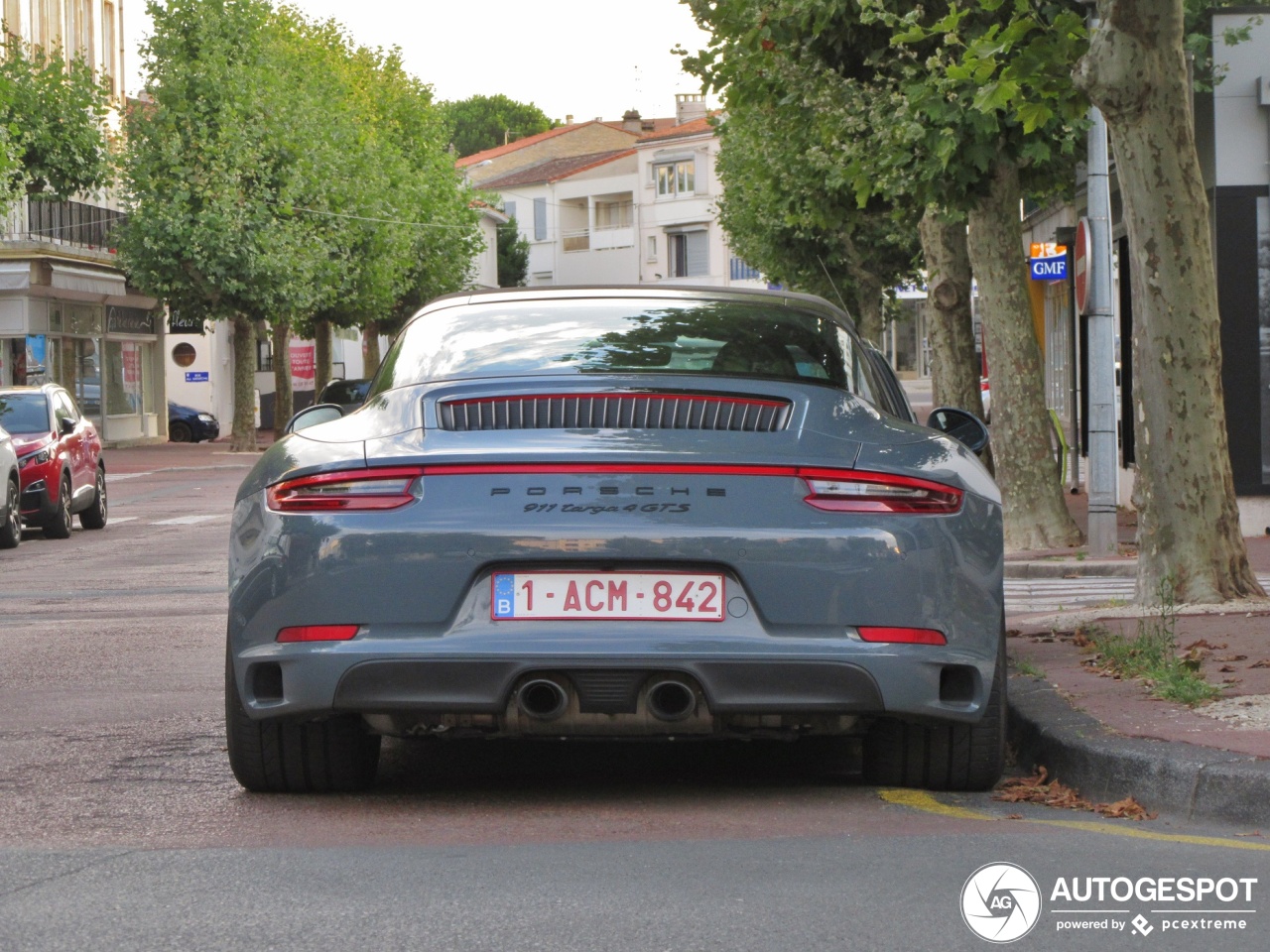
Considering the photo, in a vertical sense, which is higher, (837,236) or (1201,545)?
(837,236)

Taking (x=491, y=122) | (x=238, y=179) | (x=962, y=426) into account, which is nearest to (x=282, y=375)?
(x=238, y=179)

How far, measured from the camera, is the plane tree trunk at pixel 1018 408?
1659 cm

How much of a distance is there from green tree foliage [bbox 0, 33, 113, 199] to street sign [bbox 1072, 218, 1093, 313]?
27.1m

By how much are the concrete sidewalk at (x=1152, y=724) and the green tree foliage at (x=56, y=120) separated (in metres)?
33.2

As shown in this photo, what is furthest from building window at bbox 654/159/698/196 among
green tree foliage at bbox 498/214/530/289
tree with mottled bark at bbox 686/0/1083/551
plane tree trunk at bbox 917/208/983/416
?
tree with mottled bark at bbox 686/0/1083/551

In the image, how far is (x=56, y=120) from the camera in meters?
40.6

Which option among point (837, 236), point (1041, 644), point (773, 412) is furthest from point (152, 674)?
point (837, 236)

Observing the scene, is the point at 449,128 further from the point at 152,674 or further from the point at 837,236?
the point at 152,674

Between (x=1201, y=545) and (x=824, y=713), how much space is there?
5.47 m

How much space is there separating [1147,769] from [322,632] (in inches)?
92.0

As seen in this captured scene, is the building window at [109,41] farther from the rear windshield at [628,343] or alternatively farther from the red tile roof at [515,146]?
the red tile roof at [515,146]

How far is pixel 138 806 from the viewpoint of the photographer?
5.81 meters

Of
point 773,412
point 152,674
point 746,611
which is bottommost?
point 152,674

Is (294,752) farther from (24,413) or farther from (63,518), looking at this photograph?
(24,413)
